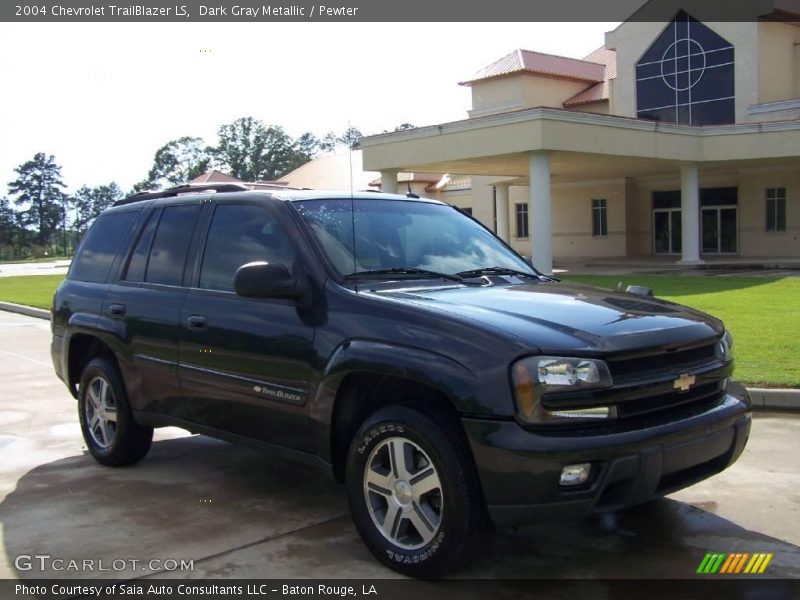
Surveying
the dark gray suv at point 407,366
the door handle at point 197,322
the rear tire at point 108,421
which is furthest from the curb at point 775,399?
the rear tire at point 108,421

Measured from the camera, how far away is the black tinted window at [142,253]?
600cm

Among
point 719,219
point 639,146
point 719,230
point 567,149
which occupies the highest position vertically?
point 639,146

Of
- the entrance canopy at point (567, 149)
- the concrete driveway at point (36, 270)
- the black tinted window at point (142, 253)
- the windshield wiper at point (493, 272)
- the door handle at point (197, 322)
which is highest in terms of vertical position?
the entrance canopy at point (567, 149)

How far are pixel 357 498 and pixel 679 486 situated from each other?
63.1 inches

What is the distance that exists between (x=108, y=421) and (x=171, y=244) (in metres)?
1.48

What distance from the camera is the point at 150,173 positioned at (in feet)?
351

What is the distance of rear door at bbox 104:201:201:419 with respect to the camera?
5.49 metres

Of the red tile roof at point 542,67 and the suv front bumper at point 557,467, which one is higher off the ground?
the red tile roof at point 542,67

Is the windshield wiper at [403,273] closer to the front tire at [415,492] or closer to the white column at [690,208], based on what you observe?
the front tire at [415,492]

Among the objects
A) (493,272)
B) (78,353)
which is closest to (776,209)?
(493,272)

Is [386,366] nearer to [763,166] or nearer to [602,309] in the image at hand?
[602,309]

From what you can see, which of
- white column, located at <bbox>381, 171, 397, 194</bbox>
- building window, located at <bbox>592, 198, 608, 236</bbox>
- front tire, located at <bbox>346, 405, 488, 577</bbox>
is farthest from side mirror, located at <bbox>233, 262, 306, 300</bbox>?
building window, located at <bbox>592, 198, 608, 236</bbox>

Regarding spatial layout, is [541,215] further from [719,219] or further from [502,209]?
[502,209]
